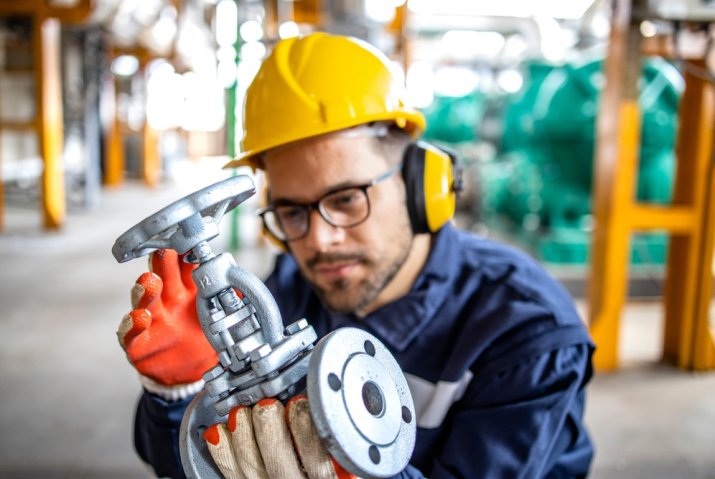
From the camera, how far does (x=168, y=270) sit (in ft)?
2.75

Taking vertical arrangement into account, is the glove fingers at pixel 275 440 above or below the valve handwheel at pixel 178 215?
below

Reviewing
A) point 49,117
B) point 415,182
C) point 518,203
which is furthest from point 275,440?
point 49,117

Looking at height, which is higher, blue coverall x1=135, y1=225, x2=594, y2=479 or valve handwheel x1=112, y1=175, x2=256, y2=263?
valve handwheel x1=112, y1=175, x2=256, y2=263

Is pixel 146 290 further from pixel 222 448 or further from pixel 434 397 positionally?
pixel 434 397

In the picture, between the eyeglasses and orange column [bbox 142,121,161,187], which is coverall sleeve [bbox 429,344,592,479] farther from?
orange column [bbox 142,121,161,187]

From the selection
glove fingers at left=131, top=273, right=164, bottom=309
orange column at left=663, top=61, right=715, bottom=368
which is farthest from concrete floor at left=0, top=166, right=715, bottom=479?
glove fingers at left=131, top=273, right=164, bottom=309

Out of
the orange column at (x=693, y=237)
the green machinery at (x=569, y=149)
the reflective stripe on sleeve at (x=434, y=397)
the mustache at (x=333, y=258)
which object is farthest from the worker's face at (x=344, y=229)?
the green machinery at (x=569, y=149)

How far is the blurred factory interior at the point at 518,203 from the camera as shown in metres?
2.23

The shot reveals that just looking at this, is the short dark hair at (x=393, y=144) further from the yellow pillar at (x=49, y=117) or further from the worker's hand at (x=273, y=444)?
the yellow pillar at (x=49, y=117)

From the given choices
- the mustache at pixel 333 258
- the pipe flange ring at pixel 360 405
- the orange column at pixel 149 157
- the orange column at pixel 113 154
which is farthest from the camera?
the orange column at pixel 149 157

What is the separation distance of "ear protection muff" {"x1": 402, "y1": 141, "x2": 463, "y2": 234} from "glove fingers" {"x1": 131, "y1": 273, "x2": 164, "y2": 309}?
0.59 m

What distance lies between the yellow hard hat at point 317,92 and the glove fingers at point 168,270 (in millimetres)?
355

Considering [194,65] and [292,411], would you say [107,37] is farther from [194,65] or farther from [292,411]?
[292,411]

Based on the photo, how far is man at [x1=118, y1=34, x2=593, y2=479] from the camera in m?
0.90
